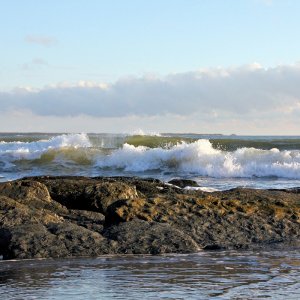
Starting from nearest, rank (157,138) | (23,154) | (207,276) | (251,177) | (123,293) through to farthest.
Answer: (123,293) → (207,276) → (251,177) → (23,154) → (157,138)

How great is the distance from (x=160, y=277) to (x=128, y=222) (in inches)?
69.5

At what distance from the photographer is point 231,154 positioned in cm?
3044

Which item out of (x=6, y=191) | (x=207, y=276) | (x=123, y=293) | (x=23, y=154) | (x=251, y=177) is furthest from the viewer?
(x=23, y=154)

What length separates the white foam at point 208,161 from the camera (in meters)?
28.0

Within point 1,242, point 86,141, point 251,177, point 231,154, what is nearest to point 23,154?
point 86,141

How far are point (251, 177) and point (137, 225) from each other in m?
18.9

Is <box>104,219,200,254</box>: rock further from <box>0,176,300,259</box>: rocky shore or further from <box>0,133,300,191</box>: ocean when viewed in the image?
<box>0,133,300,191</box>: ocean

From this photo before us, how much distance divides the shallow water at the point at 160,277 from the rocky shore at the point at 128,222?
284 millimetres

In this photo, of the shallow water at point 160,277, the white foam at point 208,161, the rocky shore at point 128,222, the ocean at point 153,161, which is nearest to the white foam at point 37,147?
the ocean at point 153,161

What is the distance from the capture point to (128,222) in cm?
876

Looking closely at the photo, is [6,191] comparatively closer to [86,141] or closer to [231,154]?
[231,154]

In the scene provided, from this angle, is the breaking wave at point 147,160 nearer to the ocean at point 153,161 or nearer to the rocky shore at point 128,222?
the ocean at point 153,161

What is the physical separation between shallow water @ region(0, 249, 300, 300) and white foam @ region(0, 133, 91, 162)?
1126 inches

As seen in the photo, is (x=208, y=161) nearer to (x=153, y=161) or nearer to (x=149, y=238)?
(x=153, y=161)
